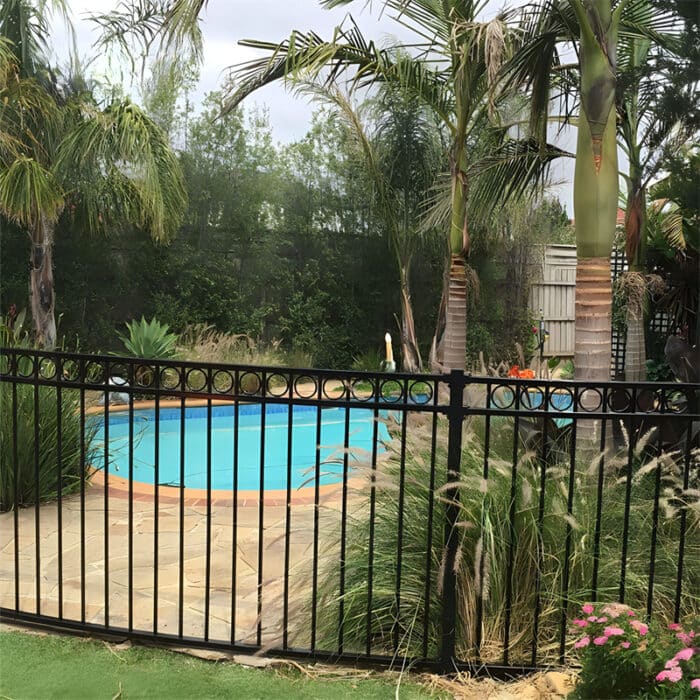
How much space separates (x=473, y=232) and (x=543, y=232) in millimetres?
2589

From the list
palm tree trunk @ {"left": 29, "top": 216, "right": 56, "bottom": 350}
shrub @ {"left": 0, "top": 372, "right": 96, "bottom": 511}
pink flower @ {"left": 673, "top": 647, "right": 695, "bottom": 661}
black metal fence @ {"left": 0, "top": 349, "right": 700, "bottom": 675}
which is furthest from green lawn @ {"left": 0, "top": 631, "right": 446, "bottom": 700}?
palm tree trunk @ {"left": 29, "top": 216, "right": 56, "bottom": 350}

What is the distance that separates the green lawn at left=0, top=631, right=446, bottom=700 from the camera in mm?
2734

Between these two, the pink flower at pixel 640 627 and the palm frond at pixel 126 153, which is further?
the palm frond at pixel 126 153

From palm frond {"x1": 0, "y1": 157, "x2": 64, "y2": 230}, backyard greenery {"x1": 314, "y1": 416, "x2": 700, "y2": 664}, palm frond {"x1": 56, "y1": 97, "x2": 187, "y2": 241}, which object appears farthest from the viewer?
palm frond {"x1": 56, "y1": 97, "x2": 187, "y2": 241}

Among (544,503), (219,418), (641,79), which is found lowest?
(219,418)

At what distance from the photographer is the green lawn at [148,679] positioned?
273 centimetres

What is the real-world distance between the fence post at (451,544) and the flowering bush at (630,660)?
0.53m

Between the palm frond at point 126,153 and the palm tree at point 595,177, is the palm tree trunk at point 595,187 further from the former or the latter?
the palm frond at point 126,153

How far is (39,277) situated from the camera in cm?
1177

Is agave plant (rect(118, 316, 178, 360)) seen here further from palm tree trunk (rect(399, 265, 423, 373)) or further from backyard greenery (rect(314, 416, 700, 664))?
backyard greenery (rect(314, 416, 700, 664))

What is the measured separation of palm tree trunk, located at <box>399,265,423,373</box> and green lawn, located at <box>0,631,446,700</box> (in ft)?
35.5

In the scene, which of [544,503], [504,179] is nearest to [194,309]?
[504,179]

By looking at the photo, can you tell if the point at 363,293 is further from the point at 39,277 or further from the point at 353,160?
the point at 39,277

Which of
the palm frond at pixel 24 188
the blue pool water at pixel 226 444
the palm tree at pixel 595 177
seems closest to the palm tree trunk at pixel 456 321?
the blue pool water at pixel 226 444
